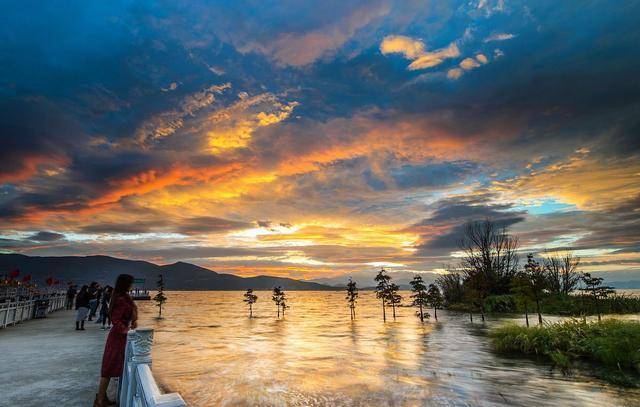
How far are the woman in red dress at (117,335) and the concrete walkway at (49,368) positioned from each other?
0.83 metres

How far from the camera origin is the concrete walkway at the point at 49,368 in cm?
675

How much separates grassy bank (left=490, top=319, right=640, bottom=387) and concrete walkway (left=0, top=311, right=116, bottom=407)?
52.4ft

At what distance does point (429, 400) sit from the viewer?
981 cm

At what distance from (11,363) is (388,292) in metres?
34.4

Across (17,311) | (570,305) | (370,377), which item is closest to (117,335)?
(370,377)

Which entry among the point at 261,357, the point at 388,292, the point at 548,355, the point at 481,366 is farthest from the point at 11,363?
the point at 388,292

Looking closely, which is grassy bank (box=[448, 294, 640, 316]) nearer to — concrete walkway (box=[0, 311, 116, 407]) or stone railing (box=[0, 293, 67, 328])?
concrete walkway (box=[0, 311, 116, 407])

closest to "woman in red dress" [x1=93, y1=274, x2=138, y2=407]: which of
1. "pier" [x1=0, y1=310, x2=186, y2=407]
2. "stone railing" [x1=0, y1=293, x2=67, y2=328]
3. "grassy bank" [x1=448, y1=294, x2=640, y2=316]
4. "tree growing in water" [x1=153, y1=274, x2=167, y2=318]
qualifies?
"pier" [x1=0, y1=310, x2=186, y2=407]

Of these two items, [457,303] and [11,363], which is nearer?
[11,363]

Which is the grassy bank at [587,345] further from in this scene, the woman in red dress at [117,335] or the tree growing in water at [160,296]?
the tree growing in water at [160,296]

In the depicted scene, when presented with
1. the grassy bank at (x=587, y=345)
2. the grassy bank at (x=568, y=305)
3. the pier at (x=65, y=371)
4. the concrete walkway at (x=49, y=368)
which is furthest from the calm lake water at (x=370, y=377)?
the grassy bank at (x=568, y=305)

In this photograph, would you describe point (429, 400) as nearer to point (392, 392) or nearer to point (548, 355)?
point (392, 392)

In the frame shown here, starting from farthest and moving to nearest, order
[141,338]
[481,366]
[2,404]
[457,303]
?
1. [457,303]
2. [481,366]
3. [2,404]
4. [141,338]

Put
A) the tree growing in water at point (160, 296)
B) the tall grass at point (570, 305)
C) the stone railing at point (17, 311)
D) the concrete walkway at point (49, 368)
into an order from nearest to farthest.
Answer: the concrete walkway at point (49, 368) → the stone railing at point (17, 311) → the tall grass at point (570, 305) → the tree growing in water at point (160, 296)
